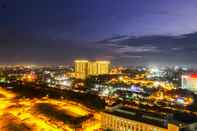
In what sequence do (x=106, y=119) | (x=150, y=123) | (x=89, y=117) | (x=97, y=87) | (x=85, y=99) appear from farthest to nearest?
(x=97, y=87)
(x=85, y=99)
(x=89, y=117)
(x=106, y=119)
(x=150, y=123)

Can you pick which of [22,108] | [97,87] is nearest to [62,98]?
[22,108]

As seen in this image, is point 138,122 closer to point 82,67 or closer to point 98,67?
point 82,67

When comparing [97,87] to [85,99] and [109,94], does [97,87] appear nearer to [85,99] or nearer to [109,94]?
[109,94]

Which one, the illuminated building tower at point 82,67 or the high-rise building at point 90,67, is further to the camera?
the high-rise building at point 90,67

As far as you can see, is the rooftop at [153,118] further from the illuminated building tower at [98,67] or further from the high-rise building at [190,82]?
the illuminated building tower at [98,67]

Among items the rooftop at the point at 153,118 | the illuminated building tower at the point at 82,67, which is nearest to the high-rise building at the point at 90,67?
the illuminated building tower at the point at 82,67

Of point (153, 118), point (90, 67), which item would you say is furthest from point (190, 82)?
point (90, 67)

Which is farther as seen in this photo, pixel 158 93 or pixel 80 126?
pixel 158 93

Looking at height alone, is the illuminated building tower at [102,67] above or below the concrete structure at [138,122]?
above
